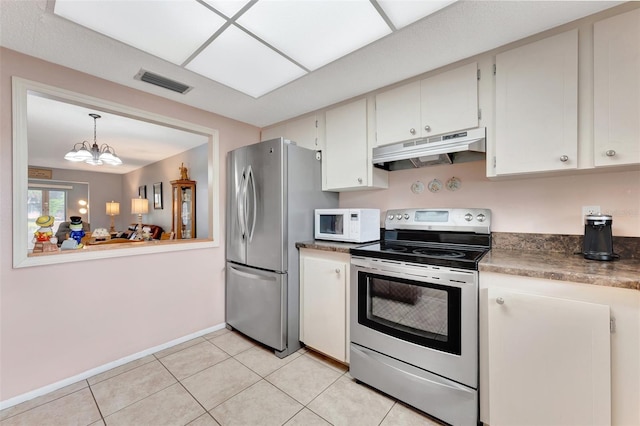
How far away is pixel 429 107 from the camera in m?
1.91

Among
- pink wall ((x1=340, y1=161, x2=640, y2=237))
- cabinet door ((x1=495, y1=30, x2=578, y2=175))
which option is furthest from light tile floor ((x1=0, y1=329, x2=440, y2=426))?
cabinet door ((x1=495, y1=30, x2=578, y2=175))

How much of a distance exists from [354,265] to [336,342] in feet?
2.17

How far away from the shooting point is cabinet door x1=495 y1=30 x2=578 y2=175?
4.71 ft

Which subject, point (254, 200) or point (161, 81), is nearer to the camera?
point (161, 81)

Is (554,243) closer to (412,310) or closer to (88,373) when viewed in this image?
(412,310)

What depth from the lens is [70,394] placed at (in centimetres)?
179

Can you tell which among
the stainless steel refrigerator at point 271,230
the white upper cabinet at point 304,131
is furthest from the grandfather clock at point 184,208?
the white upper cabinet at point 304,131

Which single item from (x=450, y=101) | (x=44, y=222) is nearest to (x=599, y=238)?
(x=450, y=101)

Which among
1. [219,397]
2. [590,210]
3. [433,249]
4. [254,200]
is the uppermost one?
[254,200]

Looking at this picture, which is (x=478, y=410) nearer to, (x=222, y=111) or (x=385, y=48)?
(x=385, y=48)

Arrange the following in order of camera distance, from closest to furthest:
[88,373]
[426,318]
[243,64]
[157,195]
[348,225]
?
[426,318] < [243,64] < [88,373] < [348,225] < [157,195]

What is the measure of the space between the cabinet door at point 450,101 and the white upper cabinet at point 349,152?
50 centimetres

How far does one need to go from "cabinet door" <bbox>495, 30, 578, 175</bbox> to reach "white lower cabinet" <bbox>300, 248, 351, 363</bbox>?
50.3 inches

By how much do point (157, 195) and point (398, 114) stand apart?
5.85 metres
